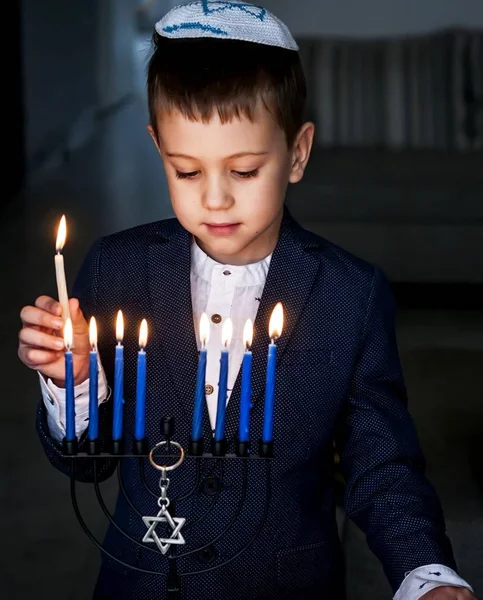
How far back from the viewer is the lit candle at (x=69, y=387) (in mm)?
1099

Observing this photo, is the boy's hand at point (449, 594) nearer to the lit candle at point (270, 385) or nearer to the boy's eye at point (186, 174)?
the lit candle at point (270, 385)

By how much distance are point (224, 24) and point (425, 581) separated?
714mm

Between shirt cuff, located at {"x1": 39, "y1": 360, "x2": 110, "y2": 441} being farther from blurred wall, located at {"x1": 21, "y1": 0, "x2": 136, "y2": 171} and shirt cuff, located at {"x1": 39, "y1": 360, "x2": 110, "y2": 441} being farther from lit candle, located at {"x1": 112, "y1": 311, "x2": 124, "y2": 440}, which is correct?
blurred wall, located at {"x1": 21, "y1": 0, "x2": 136, "y2": 171}

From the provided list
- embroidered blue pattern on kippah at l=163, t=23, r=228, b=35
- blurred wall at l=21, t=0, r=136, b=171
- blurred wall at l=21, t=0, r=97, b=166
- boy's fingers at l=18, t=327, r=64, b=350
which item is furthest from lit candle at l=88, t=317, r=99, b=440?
blurred wall at l=21, t=0, r=97, b=166

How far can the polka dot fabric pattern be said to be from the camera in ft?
4.75

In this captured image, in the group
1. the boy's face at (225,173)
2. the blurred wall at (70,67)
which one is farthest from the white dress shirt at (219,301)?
the blurred wall at (70,67)

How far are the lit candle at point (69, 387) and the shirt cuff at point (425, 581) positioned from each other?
0.44m

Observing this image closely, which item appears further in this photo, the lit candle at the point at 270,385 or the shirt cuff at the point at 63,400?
the shirt cuff at the point at 63,400

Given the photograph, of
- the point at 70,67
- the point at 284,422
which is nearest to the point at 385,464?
the point at 284,422

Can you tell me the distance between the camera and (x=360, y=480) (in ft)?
4.62

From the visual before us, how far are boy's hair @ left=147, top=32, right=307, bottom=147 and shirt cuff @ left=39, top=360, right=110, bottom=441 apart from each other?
34 centimetres

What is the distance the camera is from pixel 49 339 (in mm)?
1235

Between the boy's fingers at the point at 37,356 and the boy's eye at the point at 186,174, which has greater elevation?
the boy's eye at the point at 186,174

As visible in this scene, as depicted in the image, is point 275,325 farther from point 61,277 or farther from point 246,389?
point 61,277
